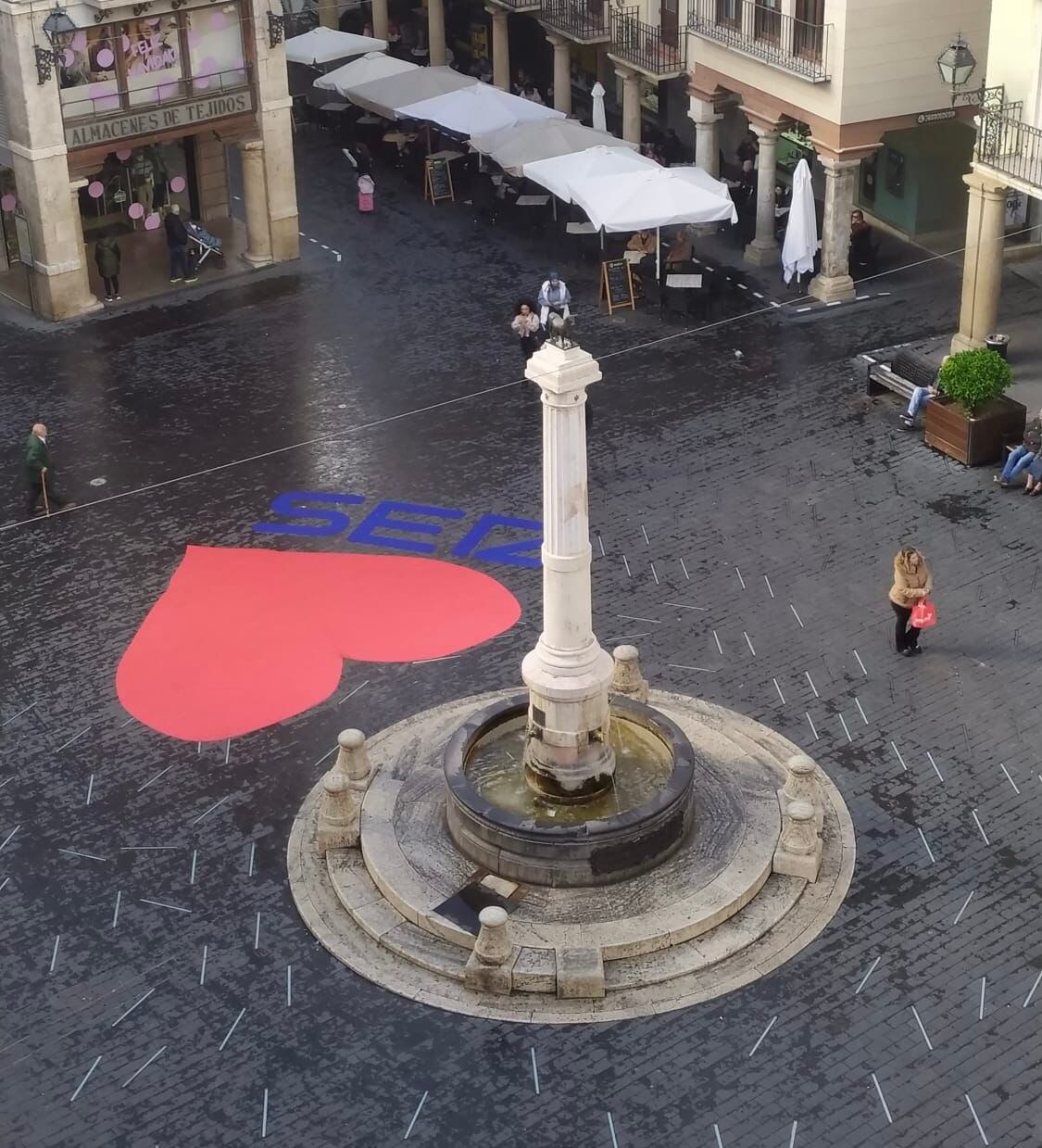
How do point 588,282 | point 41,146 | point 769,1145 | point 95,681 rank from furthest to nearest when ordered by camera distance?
point 588,282
point 41,146
point 95,681
point 769,1145

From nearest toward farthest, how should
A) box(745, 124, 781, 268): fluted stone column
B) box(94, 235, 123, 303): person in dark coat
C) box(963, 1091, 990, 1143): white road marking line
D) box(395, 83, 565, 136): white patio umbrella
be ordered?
box(963, 1091, 990, 1143): white road marking line
box(94, 235, 123, 303): person in dark coat
box(745, 124, 781, 268): fluted stone column
box(395, 83, 565, 136): white patio umbrella

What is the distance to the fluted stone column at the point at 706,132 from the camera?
43.2 metres

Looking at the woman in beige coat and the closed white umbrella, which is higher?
the closed white umbrella

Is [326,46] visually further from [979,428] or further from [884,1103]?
[884,1103]

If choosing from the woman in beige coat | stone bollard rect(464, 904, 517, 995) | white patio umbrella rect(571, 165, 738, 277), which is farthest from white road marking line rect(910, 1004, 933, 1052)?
white patio umbrella rect(571, 165, 738, 277)

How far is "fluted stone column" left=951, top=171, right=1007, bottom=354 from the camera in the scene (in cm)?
3594

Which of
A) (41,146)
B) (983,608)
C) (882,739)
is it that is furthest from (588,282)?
(882,739)

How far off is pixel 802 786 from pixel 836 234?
721 inches

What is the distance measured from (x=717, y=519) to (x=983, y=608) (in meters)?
4.72

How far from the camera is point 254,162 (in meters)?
→ 42.8

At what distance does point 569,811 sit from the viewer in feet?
79.0

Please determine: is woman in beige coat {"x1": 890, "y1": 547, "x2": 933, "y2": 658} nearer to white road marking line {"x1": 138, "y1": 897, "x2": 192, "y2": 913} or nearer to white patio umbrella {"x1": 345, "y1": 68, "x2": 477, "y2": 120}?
white road marking line {"x1": 138, "y1": 897, "x2": 192, "y2": 913}

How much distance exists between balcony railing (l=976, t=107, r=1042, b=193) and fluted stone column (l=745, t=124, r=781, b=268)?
6.90 meters

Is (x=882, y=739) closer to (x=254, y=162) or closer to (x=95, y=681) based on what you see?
(x=95, y=681)
